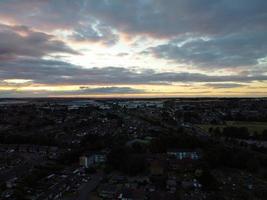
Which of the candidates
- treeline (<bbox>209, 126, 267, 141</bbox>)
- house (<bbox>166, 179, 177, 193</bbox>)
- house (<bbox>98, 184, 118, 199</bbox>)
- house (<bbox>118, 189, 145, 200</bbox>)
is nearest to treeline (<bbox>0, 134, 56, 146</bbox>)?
house (<bbox>98, 184, 118, 199</bbox>)

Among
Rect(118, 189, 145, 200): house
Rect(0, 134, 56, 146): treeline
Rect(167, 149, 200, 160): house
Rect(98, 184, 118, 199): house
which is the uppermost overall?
Rect(167, 149, 200, 160): house

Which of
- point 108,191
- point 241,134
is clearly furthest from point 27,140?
point 241,134

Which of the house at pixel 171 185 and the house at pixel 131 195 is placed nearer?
the house at pixel 131 195

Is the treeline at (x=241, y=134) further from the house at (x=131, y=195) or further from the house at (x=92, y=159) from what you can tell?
the house at (x=131, y=195)

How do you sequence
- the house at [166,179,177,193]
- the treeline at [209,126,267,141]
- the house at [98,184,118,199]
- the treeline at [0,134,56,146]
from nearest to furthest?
the house at [98,184,118,199] < the house at [166,179,177,193] < the treeline at [0,134,56,146] < the treeline at [209,126,267,141]

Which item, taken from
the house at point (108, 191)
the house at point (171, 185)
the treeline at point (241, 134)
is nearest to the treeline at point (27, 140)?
the house at point (108, 191)

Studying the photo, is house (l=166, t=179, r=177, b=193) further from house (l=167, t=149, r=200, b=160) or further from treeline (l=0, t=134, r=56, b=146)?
treeline (l=0, t=134, r=56, b=146)
